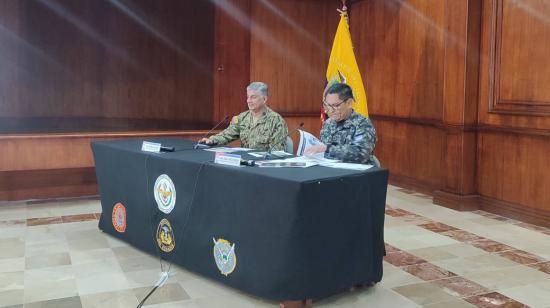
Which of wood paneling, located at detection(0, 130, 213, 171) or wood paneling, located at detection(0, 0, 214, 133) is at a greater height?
wood paneling, located at detection(0, 0, 214, 133)

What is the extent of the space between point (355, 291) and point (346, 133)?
0.96 meters

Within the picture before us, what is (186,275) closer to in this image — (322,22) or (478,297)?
(478,297)

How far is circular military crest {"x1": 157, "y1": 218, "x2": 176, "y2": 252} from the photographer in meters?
3.70

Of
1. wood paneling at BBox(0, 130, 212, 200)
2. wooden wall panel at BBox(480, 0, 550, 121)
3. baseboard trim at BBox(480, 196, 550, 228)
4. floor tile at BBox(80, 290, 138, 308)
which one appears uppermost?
wooden wall panel at BBox(480, 0, 550, 121)

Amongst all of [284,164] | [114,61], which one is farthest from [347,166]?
[114,61]

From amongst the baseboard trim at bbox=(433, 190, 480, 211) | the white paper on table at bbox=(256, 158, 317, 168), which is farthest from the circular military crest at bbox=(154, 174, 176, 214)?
the baseboard trim at bbox=(433, 190, 480, 211)

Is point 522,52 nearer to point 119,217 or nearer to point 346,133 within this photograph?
point 346,133

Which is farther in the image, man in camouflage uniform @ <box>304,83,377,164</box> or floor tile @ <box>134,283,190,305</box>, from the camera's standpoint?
man in camouflage uniform @ <box>304,83,377,164</box>

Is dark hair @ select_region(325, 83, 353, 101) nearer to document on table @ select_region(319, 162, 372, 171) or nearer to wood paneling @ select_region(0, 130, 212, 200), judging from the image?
document on table @ select_region(319, 162, 372, 171)

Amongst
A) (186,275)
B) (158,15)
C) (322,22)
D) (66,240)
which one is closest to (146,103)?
(158,15)

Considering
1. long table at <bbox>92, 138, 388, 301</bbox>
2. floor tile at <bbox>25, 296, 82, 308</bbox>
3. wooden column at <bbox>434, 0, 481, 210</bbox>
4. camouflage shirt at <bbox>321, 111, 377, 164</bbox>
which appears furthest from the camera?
wooden column at <bbox>434, 0, 481, 210</bbox>

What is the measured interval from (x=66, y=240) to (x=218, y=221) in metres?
1.71

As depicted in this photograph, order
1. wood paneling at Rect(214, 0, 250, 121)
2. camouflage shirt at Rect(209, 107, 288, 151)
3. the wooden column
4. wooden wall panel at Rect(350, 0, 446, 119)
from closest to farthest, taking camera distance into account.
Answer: camouflage shirt at Rect(209, 107, 288, 151) → the wooden column → wooden wall panel at Rect(350, 0, 446, 119) → wood paneling at Rect(214, 0, 250, 121)

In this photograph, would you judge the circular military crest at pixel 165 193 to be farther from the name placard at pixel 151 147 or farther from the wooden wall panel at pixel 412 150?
the wooden wall panel at pixel 412 150
